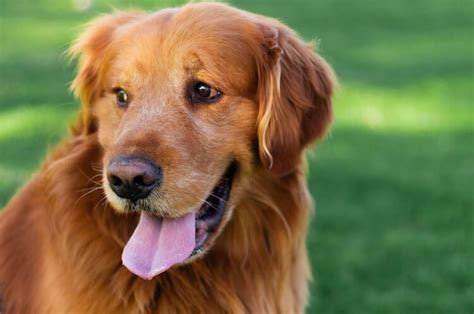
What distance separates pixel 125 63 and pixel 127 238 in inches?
31.4

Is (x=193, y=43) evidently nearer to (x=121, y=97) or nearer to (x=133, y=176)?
(x=121, y=97)

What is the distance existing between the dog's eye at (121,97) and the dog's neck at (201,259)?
233 mm

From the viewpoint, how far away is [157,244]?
150 inches

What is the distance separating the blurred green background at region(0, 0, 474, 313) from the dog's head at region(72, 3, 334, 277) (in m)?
0.61

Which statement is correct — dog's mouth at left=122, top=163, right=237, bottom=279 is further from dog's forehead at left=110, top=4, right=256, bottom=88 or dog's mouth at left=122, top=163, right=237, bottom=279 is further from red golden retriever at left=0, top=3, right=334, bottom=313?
dog's forehead at left=110, top=4, right=256, bottom=88

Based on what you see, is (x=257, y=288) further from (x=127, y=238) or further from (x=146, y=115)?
(x=146, y=115)

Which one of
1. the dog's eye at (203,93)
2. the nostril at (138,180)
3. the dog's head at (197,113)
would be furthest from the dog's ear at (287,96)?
the nostril at (138,180)

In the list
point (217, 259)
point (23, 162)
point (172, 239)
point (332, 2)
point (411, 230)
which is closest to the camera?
point (172, 239)

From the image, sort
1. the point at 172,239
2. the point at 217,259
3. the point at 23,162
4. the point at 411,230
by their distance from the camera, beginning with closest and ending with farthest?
the point at 172,239 → the point at 217,259 → the point at 411,230 → the point at 23,162

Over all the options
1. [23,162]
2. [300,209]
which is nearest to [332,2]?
[23,162]

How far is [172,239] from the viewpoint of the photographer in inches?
150

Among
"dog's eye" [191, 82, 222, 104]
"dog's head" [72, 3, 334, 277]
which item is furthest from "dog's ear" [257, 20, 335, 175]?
"dog's eye" [191, 82, 222, 104]

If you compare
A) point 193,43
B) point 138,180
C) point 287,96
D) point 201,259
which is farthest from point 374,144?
point 138,180

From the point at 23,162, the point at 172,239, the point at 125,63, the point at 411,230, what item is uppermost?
the point at 125,63
